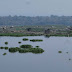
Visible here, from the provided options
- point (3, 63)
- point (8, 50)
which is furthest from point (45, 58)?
point (8, 50)

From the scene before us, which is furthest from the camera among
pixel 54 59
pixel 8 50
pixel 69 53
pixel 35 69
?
pixel 8 50

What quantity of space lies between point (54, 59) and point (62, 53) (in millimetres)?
5271

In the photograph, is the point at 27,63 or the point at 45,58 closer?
the point at 27,63

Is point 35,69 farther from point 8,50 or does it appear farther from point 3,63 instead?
point 8,50

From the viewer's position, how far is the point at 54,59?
36406 mm

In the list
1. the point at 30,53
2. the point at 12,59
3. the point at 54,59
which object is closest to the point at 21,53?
the point at 30,53

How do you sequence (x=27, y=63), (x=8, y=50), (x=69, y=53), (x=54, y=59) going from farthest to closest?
1. (x=8, y=50)
2. (x=69, y=53)
3. (x=54, y=59)
4. (x=27, y=63)

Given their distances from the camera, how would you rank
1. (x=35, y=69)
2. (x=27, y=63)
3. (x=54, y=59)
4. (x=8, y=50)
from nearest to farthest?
1. (x=35, y=69)
2. (x=27, y=63)
3. (x=54, y=59)
4. (x=8, y=50)

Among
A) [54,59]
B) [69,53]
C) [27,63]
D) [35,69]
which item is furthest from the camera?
[69,53]

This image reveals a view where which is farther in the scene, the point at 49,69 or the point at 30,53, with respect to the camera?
the point at 30,53

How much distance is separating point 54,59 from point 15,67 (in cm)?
750

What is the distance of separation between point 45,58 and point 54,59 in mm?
1595

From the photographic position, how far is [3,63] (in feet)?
112

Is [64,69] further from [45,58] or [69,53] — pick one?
[69,53]
